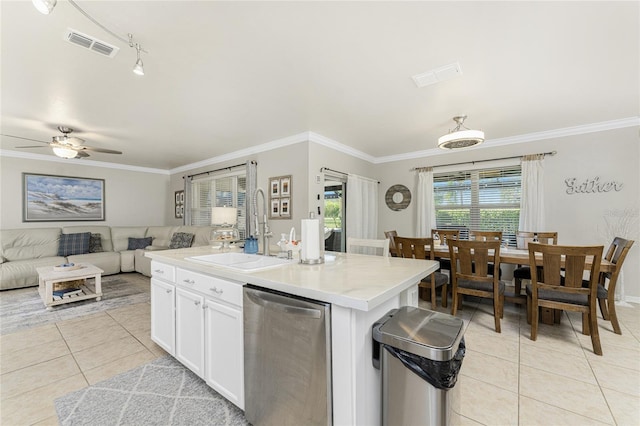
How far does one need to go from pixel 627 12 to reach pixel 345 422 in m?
2.73

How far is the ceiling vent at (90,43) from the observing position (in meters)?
1.75

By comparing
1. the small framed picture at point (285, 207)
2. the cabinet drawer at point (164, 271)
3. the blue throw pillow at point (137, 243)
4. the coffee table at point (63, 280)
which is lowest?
the coffee table at point (63, 280)

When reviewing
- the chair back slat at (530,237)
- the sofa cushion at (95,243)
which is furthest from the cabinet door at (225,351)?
the sofa cushion at (95,243)

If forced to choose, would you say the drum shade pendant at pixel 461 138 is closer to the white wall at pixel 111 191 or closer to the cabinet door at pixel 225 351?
the cabinet door at pixel 225 351

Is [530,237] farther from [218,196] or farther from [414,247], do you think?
[218,196]

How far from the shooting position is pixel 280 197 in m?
4.34

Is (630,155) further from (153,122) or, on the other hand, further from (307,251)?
(153,122)

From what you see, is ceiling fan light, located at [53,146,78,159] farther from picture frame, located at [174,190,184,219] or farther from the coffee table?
picture frame, located at [174,190,184,219]

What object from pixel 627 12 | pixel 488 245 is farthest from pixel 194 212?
pixel 627 12

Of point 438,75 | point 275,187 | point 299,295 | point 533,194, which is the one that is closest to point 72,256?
point 275,187

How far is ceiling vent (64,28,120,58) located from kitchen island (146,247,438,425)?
1558mm

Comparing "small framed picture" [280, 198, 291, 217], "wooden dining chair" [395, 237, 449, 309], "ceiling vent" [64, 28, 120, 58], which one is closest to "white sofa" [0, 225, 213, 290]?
"small framed picture" [280, 198, 291, 217]

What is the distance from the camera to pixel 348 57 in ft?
6.66

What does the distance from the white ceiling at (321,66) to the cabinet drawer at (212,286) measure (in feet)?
5.30
